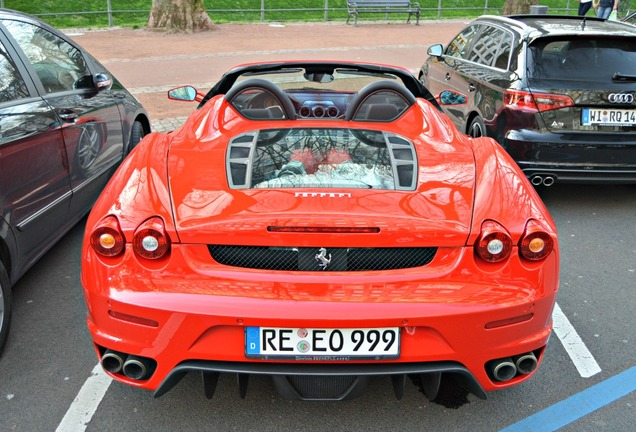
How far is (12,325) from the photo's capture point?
3.58 meters

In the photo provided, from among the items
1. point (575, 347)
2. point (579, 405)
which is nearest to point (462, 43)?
point (575, 347)

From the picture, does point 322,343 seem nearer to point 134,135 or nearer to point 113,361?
point 113,361

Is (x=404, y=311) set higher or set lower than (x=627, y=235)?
higher

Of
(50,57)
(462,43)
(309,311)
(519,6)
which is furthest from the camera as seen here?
(519,6)

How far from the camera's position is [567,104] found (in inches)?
207

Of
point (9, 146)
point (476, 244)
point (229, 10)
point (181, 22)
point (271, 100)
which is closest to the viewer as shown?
point (476, 244)

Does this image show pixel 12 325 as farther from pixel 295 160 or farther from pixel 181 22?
pixel 181 22

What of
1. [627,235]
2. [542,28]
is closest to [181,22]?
[542,28]

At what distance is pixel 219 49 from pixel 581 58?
10.7 m

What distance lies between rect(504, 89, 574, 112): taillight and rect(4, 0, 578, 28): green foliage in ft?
50.1

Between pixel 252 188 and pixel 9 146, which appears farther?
pixel 9 146

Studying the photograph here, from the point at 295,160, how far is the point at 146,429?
1334 millimetres

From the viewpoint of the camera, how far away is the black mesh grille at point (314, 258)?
2385 mm

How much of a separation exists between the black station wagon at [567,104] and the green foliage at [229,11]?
1506cm
